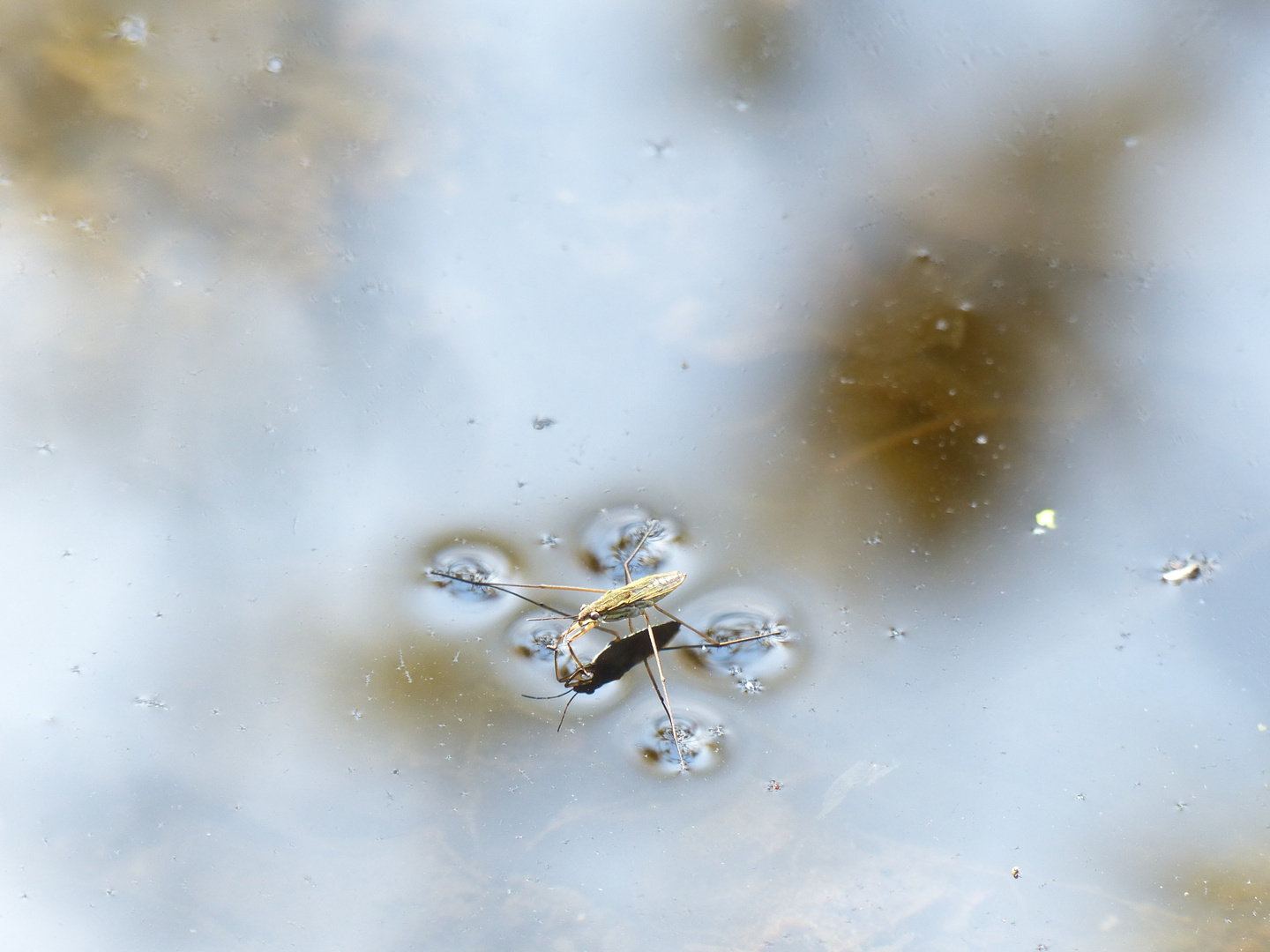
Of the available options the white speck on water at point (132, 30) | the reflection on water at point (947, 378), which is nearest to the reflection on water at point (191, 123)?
the white speck on water at point (132, 30)

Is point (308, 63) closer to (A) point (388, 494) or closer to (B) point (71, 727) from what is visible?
(A) point (388, 494)

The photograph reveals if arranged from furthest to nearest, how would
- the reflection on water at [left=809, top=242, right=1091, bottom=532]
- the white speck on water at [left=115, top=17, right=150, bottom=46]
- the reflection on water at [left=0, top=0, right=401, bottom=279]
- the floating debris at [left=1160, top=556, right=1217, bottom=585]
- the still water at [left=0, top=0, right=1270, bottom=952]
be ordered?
the white speck on water at [left=115, top=17, right=150, bottom=46] → the reflection on water at [left=0, top=0, right=401, bottom=279] → the reflection on water at [left=809, top=242, right=1091, bottom=532] → the floating debris at [left=1160, top=556, right=1217, bottom=585] → the still water at [left=0, top=0, right=1270, bottom=952]

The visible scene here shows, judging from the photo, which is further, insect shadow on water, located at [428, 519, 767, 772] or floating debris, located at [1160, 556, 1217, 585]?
floating debris, located at [1160, 556, 1217, 585]

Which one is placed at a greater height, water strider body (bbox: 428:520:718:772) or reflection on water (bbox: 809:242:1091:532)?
reflection on water (bbox: 809:242:1091:532)

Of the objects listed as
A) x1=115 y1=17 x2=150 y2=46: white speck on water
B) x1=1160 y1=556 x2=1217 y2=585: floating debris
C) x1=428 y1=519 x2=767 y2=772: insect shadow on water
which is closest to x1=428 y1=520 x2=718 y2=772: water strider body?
x1=428 y1=519 x2=767 y2=772: insect shadow on water

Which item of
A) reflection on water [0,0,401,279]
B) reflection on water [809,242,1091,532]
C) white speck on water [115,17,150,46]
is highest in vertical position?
white speck on water [115,17,150,46]

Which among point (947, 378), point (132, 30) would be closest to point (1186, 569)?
point (947, 378)

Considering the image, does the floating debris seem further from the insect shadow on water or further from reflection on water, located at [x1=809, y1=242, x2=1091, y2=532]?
the insect shadow on water
